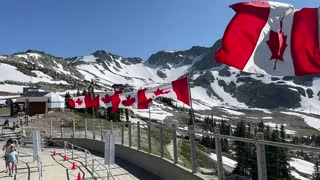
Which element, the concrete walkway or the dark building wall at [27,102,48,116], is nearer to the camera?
the concrete walkway

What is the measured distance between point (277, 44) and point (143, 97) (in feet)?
58.0

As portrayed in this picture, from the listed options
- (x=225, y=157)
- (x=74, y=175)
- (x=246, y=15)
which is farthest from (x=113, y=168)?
(x=246, y=15)

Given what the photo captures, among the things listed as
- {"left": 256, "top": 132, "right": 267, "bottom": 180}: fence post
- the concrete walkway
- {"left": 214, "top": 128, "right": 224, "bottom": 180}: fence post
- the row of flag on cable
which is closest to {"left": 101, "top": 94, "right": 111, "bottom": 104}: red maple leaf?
the row of flag on cable

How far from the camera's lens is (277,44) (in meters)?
8.52

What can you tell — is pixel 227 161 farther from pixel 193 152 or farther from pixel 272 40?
pixel 272 40

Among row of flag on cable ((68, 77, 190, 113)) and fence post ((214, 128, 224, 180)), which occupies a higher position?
row of flag on cable ((68, 77, 190, 113))

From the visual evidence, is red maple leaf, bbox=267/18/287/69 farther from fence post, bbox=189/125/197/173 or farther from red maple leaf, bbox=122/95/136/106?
red maple leaf, bbox=122/95/136/106

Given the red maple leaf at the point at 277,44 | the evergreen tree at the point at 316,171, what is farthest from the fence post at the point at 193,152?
the evergreen tree at the point at 316,171

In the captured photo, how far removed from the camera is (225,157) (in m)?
10.9

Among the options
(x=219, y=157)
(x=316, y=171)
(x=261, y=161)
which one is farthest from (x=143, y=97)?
(x=316, y=171)

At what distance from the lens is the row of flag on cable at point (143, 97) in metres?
17.9

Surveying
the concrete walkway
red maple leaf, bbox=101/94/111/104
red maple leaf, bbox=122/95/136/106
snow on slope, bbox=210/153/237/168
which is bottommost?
the concrete walkway

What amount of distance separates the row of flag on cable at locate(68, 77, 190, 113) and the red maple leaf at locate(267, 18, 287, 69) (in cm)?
877

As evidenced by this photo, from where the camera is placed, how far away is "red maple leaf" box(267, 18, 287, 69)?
8.35 metres
